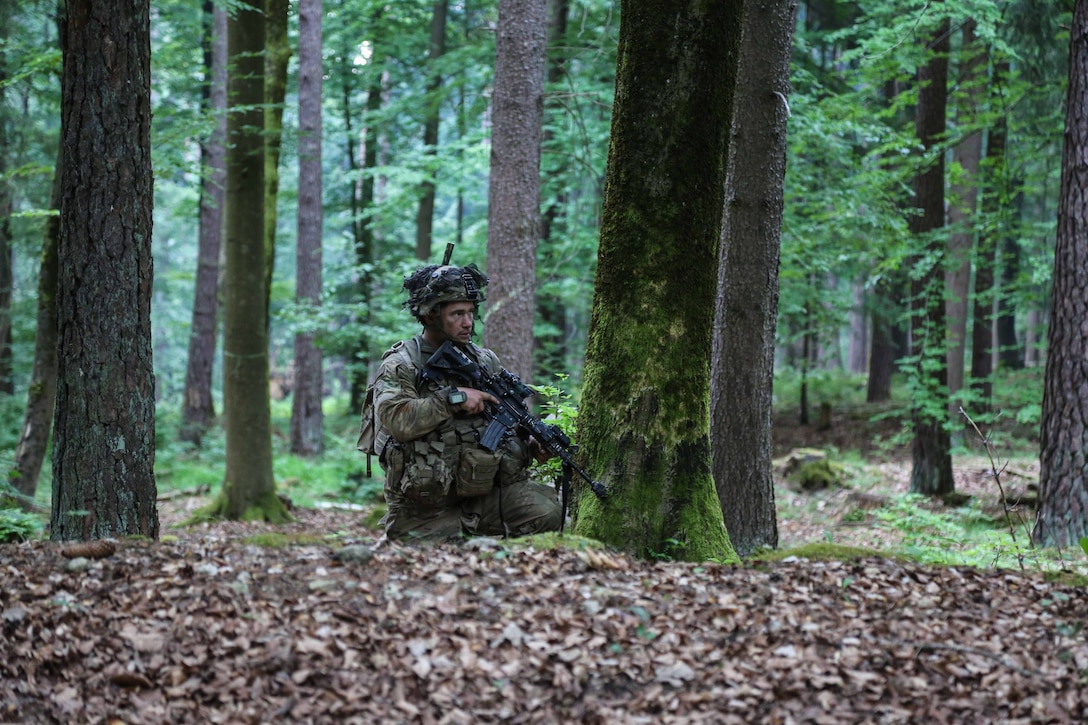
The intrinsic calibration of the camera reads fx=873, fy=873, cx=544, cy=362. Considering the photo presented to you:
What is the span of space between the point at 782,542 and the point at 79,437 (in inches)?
287

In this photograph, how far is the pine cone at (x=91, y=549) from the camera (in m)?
4.62

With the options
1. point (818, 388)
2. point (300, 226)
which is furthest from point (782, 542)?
point (818, 388)

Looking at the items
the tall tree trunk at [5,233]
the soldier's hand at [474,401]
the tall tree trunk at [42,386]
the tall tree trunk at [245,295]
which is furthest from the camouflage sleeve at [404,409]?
the tall tree trunk at [5,233]

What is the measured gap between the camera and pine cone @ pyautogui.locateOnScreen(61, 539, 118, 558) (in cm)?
462

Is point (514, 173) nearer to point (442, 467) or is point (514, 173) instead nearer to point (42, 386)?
point (442, 467)

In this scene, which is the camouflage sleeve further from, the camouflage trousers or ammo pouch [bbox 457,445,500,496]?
the camouflage trousers

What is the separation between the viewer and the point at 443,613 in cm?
399

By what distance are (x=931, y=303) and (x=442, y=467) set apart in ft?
30.0

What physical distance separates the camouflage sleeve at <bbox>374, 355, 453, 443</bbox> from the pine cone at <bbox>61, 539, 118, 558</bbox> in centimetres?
169

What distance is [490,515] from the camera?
612cm

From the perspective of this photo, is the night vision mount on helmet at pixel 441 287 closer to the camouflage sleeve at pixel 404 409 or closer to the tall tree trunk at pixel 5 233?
the camouflage sleeve at pixel 404 409

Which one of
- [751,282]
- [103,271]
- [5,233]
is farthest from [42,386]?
[5,233]

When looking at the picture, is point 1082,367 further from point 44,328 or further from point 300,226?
point 300,226

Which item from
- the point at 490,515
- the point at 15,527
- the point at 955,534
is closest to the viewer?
the point at 15,527
